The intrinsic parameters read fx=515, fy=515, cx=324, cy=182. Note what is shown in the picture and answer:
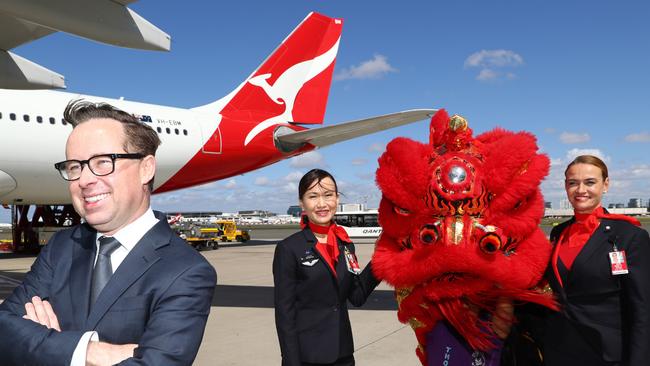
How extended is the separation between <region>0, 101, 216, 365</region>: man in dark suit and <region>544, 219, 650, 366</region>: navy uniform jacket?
1.68 metres

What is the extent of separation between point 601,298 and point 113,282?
2.16 meters

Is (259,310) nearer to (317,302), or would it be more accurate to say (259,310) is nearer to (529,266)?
(317,302)

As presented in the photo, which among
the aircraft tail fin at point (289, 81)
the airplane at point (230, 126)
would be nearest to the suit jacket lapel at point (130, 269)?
the airplane at point (230, 126)

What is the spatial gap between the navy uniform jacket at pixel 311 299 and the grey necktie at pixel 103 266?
4.11ft

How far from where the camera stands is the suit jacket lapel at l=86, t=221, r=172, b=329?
62.8 inches

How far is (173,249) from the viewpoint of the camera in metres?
1.74

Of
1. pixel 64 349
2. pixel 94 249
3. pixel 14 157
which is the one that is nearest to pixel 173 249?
pixel 94 249

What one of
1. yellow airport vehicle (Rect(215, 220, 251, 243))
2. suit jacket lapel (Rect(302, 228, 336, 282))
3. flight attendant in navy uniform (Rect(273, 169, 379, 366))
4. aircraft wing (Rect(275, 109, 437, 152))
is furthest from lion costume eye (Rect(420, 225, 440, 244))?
yellow airport vehicle (Rect(215, 220, 251, 243))

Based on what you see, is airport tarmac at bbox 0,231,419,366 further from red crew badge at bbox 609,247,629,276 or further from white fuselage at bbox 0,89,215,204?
white fuselage at bbox 0,89,215,204

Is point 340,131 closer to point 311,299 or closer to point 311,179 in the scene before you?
point 311,179

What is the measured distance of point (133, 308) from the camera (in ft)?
5.25

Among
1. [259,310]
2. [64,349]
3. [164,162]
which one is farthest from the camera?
[164,162]

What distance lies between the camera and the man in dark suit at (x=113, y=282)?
1.53m

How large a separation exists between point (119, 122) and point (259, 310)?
6037 millimetres
